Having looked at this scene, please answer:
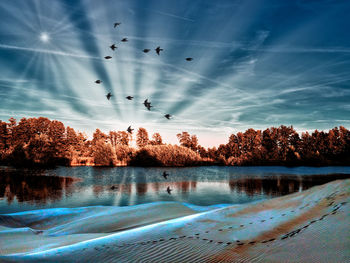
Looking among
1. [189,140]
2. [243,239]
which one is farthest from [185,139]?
[243,239]

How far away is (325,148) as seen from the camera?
32500 millimetres

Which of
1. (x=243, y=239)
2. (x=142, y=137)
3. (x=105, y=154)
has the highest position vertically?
(x=142, y=137)

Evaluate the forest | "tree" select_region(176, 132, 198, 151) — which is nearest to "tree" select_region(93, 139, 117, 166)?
the forest

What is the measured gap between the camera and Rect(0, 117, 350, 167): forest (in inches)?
1030

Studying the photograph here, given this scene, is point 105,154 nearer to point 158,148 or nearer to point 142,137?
point 158,148

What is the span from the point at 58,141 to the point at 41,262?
3725 cm

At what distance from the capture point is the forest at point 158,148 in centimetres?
2616

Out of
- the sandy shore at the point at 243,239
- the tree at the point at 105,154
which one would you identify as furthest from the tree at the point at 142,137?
the sandy shore at the point at 243,239

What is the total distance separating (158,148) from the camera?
85.5 feet

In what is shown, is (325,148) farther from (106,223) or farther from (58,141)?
(58,141)

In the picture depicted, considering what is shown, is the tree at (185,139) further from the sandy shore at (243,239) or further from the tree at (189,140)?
the sandy shore at (243,239)

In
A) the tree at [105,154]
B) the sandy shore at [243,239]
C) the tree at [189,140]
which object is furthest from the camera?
the tree at [189,140]

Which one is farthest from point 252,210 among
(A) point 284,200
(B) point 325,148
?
(B) point 325,148

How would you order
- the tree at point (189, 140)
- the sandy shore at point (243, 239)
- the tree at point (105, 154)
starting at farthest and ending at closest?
the tree at point (189, 140) → the tree at point (105, 154) → the sandy shore at point (243, 239)
